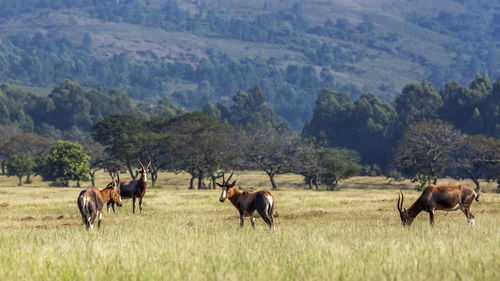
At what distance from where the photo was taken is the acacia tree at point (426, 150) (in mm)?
86438

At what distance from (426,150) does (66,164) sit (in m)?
51.4

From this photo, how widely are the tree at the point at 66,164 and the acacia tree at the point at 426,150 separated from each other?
148 feet

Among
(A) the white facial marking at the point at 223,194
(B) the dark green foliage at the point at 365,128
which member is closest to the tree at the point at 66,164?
(A) the white facial marking at the point at 223,194

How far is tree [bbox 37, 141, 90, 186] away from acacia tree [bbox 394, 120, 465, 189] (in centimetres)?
4501

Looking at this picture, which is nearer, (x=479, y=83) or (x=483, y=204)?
(x=483, y=204)

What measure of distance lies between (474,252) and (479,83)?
16918 centimetres

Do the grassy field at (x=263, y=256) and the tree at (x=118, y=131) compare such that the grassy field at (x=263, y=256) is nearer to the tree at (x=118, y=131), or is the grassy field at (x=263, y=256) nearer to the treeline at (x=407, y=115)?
the tree at (x=118, y=131)

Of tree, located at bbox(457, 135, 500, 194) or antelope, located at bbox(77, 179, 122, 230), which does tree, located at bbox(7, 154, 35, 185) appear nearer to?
tree, located at bbox(457, 135, 500, 194)

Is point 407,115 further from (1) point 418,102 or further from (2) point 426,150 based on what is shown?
(2) point 426,150

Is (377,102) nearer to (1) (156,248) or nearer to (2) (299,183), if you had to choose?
(2) (299,183)

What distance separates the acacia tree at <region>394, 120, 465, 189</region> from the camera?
284ft

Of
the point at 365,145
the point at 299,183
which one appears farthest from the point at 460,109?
the point at 299,183

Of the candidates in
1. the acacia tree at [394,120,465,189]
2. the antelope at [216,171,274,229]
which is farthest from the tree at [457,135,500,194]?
the antelope at [216,171,274,229]

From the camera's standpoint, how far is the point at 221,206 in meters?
33.2
